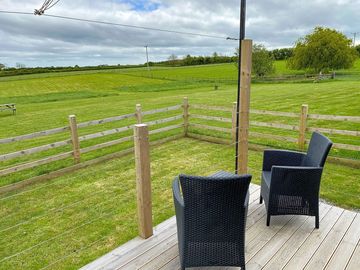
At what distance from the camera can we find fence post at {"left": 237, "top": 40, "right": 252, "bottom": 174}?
299 cm

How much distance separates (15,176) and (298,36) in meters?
37.6

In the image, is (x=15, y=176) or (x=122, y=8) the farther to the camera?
(x=15, y=176)

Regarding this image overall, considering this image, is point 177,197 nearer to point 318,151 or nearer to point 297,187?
point 297,187

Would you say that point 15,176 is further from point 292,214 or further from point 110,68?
point 110,68

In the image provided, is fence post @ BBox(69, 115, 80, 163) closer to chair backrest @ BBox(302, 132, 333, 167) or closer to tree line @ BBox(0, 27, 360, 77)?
chair backrest @ BBox(302, 132, 333, 167)

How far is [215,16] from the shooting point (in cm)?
525

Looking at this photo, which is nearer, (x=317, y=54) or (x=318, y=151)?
(x=318, y=151)

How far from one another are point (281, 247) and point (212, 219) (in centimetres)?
96

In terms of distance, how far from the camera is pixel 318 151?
276cm

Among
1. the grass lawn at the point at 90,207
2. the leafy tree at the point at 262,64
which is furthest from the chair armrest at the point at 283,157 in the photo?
the leafy tree at the point at 262,64

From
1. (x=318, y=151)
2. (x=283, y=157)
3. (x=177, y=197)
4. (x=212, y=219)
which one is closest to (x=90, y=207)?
(x=177, y=197)

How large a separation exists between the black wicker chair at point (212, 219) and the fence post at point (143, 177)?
509 mm

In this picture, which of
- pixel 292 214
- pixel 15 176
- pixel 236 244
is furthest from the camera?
pixel 15 176

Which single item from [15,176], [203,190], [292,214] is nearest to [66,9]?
[203,190]
